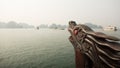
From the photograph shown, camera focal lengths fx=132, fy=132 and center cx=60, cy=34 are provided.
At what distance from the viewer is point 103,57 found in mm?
2641

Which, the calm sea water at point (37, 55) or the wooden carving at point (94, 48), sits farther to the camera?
the calm sea water at point (37, 55)

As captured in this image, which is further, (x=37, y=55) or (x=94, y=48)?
(x=37, y=55)

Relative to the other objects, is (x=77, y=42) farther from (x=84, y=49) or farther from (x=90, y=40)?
(x=90, y=40)

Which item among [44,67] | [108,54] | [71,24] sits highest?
[71,24]

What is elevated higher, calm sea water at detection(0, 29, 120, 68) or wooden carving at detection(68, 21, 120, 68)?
wooden carving at detection(68, 21, 120, 68)

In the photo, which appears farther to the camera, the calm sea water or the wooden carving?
the calm sea water

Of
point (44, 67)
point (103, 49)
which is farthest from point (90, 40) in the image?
point (44, 67)

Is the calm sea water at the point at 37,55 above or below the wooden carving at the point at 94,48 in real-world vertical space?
below

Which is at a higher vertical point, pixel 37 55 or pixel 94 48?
pixel 94 48

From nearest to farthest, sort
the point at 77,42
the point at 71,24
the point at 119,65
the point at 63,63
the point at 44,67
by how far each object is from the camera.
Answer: the point at 119,65, the point at 77,42, the point at 71,24, the point at 44,67, the point at 63,63

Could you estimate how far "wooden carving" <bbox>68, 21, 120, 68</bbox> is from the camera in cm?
249

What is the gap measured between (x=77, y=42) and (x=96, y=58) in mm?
728

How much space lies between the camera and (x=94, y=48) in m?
2.80

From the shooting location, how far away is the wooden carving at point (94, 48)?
2494 mm
